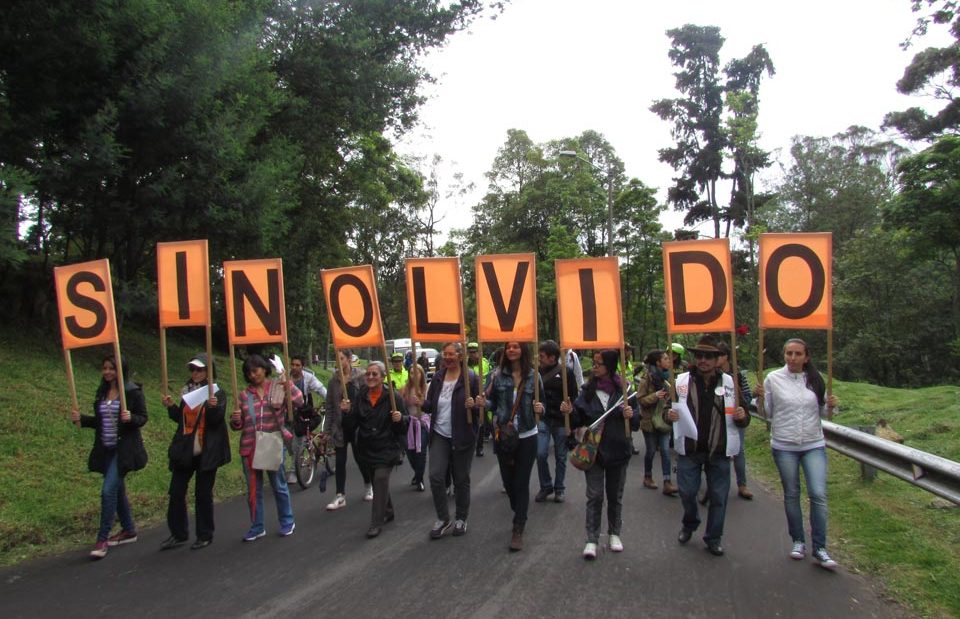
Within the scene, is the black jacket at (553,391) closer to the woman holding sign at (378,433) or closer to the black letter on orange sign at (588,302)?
the black letter on orange sign at (588,302)

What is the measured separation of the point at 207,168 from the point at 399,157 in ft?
62.2

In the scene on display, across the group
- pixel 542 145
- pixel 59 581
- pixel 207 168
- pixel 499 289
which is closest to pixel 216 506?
pixel 59 581

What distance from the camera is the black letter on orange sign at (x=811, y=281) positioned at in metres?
5.75

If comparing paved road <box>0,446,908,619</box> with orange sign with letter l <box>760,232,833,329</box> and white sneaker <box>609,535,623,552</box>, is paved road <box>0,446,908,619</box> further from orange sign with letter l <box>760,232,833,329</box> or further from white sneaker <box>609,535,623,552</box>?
orange sign with letter l <box>760,232,833,329</box>

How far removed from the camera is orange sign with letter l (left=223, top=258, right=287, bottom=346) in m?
6.80

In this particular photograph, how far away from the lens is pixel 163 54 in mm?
10656

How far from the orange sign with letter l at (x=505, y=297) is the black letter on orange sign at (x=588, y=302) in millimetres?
476

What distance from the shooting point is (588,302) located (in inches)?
249

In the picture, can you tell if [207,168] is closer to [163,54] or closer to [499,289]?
[163,54]

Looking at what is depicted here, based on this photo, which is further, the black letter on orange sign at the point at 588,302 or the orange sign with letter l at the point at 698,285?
the black letter on orange sign at the point at 588,302

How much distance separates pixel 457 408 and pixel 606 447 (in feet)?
4.91

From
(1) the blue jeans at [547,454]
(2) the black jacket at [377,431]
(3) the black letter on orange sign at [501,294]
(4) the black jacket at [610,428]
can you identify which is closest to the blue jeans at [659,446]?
(1) the blue jeans at [547,454]

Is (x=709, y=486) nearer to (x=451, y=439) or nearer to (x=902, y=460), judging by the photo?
(x=902, y=460)

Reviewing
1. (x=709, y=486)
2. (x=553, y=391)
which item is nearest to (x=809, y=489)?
(x=709, y=486)
